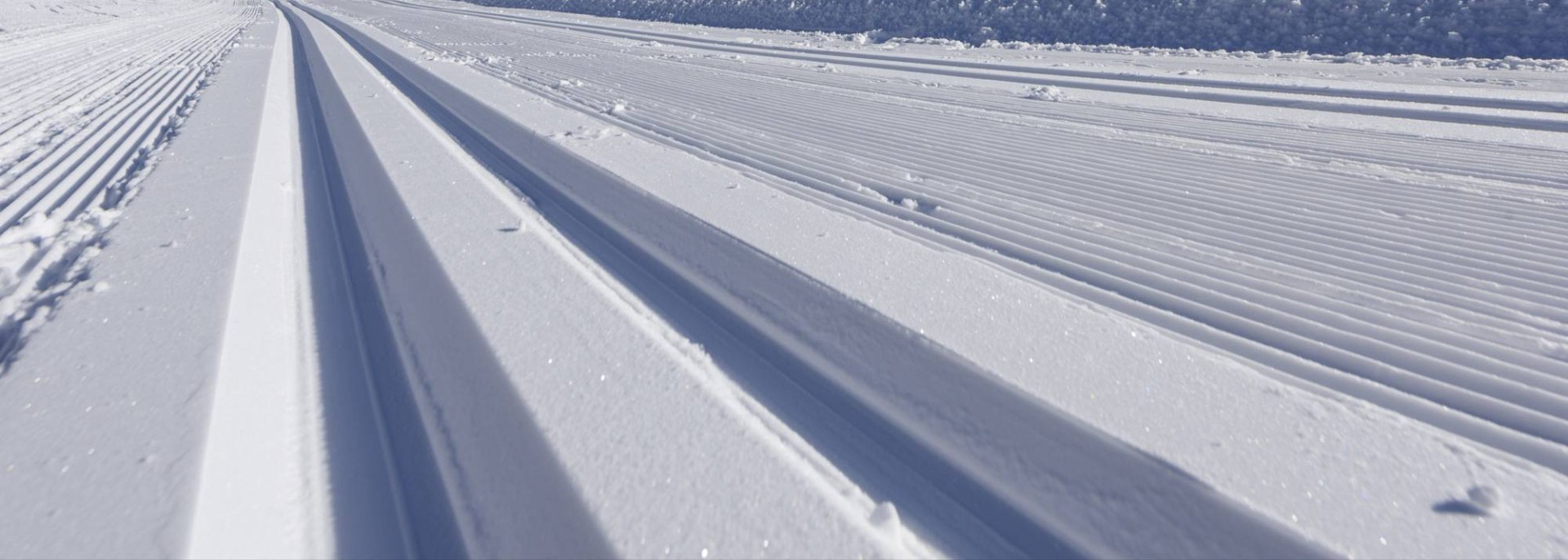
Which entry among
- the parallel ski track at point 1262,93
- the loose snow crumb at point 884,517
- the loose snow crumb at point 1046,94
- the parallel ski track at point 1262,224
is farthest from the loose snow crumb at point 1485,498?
the loose snow crumb at point 1046,94

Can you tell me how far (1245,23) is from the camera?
8945 millimetres

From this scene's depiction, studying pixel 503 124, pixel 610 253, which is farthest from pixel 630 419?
pixel 503 124

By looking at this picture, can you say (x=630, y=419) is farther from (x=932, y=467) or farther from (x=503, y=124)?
(x=503, y=124)

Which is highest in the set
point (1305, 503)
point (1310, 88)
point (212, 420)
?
point (1310, 88)

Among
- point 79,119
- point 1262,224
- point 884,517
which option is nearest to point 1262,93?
point 1262,224

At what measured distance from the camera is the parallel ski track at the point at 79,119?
3.90 m

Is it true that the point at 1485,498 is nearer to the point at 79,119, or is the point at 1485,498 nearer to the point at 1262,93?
the point at 1262,93

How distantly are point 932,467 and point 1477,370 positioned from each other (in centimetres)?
142

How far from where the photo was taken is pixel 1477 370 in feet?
6.53

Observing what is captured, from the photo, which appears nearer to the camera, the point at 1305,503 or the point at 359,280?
the point at 1305,503

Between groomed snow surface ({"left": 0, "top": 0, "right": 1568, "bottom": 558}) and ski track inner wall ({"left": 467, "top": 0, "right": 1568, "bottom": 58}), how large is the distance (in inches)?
128

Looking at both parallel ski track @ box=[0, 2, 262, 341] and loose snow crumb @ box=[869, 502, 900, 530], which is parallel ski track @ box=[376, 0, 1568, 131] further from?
parallel ski track @ box=[0, 2, 262, 341]

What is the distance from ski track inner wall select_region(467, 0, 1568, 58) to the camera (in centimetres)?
739

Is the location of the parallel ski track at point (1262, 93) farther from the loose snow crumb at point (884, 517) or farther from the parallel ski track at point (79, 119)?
the parallel ski track at point (79, 119)
